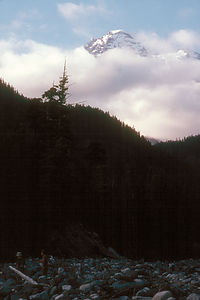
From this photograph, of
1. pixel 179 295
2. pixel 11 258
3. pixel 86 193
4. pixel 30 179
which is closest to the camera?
pixel 179 295

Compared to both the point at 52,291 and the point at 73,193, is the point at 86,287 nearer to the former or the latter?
the point at 52,291

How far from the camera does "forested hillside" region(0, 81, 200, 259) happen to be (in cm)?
3241

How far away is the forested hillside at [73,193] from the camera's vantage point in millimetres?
32406

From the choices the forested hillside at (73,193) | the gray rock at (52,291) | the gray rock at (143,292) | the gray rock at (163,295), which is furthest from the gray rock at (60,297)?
the forested hillside at (73,193)

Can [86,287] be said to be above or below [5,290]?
above

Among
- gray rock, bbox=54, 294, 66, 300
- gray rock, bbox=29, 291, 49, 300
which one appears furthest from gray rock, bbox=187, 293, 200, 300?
gray rock, bbox=29, 291, 49, 300

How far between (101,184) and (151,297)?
38008 millimetres

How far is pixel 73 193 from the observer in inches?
1625

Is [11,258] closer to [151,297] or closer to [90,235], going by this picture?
[90,235]

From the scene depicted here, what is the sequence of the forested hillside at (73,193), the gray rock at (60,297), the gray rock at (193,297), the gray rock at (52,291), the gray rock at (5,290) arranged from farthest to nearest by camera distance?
1. the forested hillside at (73,193)
2. the gray rock at (5,290)
3. the gray rock at (52,291)
4. the gray rock at (60,297)
5. the gray rock at (193,297)

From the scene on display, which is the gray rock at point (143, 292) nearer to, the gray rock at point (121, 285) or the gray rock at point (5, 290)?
the gray rock at point (121, 285)

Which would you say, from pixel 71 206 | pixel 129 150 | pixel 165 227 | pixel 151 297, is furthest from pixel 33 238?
pixel 129 150

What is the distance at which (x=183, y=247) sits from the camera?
56.8 metres

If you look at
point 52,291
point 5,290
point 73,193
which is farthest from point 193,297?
point 73,193
